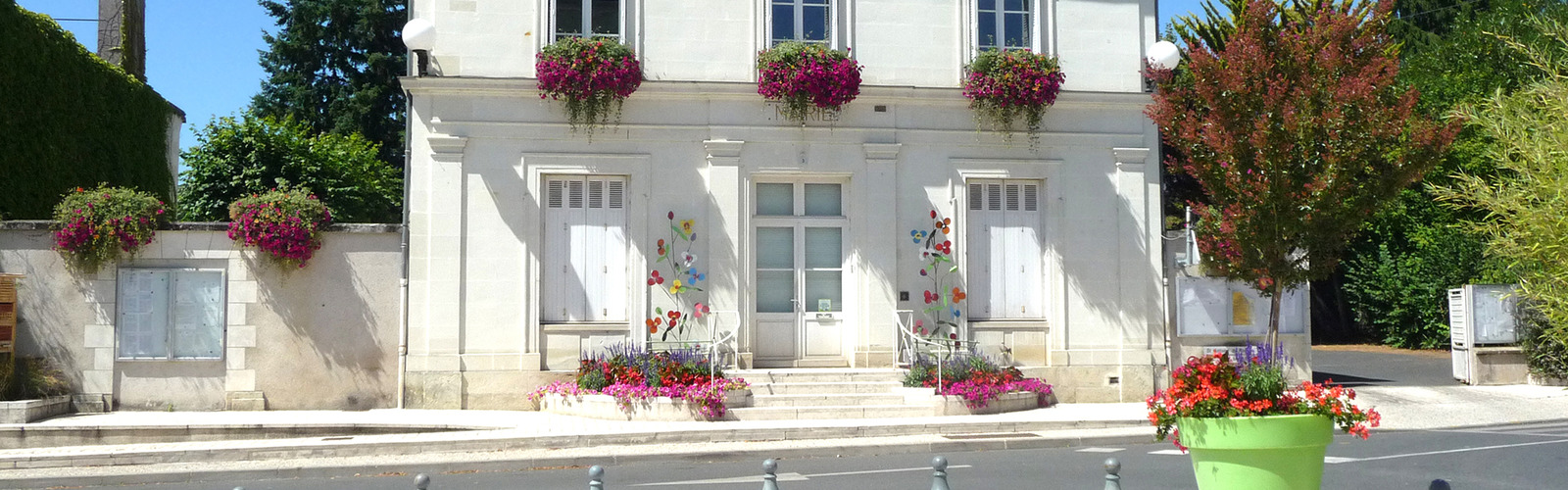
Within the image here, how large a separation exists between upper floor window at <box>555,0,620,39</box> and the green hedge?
746 cm

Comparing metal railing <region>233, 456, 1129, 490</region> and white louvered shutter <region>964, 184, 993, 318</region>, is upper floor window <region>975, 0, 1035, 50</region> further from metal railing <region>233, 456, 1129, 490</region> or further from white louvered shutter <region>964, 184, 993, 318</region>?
metal railing <region>233, 456, 1129, 490</region>

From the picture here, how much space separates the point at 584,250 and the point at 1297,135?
834 centimetres

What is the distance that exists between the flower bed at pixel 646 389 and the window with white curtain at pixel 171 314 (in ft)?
12.4

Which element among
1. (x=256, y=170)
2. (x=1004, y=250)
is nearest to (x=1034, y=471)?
(x=1004, y=250)

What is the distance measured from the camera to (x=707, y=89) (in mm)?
14891

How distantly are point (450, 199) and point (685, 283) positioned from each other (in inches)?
117

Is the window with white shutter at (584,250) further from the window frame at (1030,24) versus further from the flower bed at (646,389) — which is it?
the window frame at (1030,24)

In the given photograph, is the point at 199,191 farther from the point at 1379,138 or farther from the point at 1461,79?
the point at 1461,79

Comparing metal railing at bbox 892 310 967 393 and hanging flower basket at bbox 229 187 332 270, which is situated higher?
hanging flower basket at bbox 229 187 332 270

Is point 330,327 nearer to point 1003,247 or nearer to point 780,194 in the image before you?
point 780,194

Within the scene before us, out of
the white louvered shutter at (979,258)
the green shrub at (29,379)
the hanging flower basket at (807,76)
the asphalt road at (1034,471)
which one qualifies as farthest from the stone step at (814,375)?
the green shrub at (29,379)

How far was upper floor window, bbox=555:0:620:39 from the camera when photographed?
15.0 m

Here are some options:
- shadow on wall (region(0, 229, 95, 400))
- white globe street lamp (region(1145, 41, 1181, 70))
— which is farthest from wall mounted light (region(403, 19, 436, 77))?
white globe street lamp (region(1145, 41, 1181, 70))

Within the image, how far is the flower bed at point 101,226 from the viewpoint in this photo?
44.6 feet
